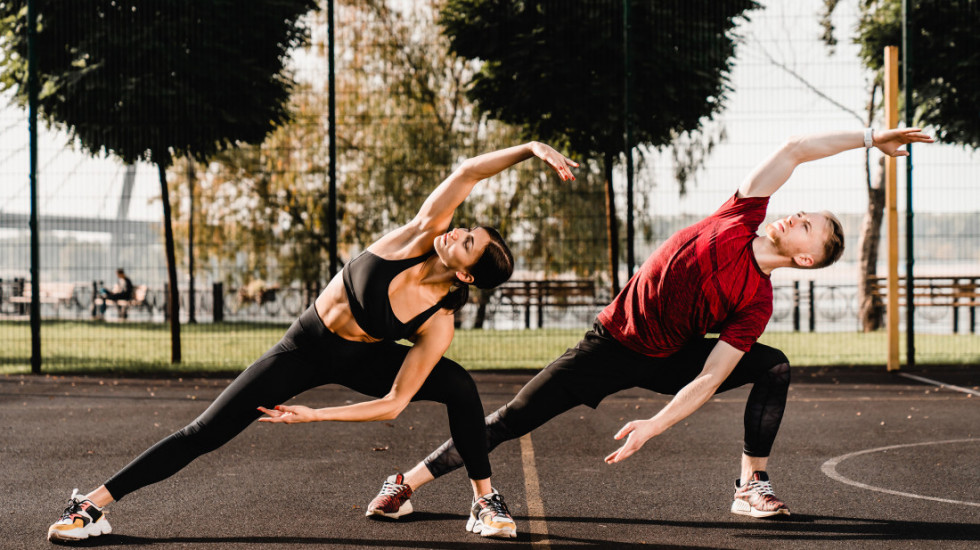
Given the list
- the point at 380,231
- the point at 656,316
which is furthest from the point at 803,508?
the point at 380,231

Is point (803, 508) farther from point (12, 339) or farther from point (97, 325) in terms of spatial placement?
point (97, 325)

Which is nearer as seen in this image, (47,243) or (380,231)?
(47,243)

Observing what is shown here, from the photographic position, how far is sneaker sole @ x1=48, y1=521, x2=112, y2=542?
3896mm

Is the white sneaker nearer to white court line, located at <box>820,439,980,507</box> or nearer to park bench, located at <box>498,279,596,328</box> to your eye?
white court line, located at <box>820,439,980,507</box>

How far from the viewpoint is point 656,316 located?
4062mm

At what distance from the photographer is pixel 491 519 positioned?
406 cm

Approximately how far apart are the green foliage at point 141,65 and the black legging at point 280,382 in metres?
7.46

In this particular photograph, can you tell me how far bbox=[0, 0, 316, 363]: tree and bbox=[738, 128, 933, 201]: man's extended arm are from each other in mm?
8199

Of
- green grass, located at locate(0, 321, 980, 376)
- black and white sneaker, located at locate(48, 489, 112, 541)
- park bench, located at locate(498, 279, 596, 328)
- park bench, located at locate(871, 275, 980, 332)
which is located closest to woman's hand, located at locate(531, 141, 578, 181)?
black and white sneaker, located at locate(48, 489, 112, 541)

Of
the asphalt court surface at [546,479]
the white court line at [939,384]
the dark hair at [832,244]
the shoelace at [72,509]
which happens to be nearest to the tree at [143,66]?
the asphalt court surface at [546,479]

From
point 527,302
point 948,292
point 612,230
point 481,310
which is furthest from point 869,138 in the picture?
point 481,310

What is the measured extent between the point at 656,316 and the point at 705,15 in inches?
321

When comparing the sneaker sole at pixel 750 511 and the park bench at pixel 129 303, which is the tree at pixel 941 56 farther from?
the park bench at pixel 129 303

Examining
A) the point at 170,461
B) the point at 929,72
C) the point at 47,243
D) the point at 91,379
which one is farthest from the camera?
the point at 929,72
